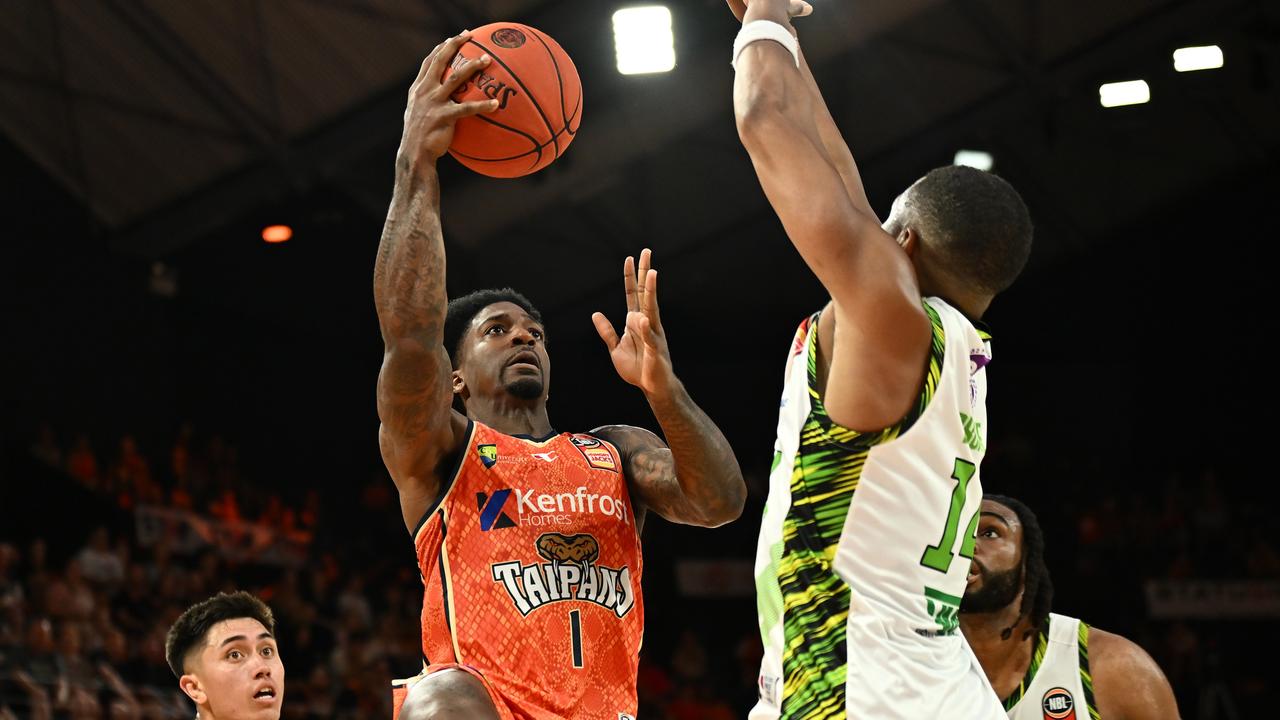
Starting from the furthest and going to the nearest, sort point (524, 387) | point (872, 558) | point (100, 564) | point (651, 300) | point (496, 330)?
A: point (100, 564) → point (496, 330) → point (524, 387) → point (651, 300) → point (872, 558)

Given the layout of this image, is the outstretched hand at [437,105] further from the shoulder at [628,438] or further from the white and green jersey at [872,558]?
the white and green jersey at [872,558]

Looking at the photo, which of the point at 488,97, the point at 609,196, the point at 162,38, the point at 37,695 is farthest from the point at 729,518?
the point at 609,196

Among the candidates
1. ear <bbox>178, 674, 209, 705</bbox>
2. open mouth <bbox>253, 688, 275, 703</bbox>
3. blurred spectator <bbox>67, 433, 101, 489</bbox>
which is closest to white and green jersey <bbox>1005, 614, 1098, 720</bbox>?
open mouth <bbox>253, 688, 275, 703</bbox>

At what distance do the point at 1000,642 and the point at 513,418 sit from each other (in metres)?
1.80

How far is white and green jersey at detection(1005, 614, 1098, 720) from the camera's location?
4.67 metres

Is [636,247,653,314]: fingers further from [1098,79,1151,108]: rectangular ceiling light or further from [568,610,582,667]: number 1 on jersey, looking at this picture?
[1098,79,1151,108]: rectangular ceiling light

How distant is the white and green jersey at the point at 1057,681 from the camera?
15.3 ft

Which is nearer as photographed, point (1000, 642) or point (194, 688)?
point (1000, 642)

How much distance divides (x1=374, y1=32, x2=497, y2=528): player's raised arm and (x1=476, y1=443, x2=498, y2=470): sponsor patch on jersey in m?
0.18

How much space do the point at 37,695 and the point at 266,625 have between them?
401cm

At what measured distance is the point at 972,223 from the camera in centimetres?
287

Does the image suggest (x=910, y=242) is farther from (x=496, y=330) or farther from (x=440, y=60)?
(x=496, y=330)

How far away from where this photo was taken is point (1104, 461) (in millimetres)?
19250

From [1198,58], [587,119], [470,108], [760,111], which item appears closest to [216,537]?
[587,119]
